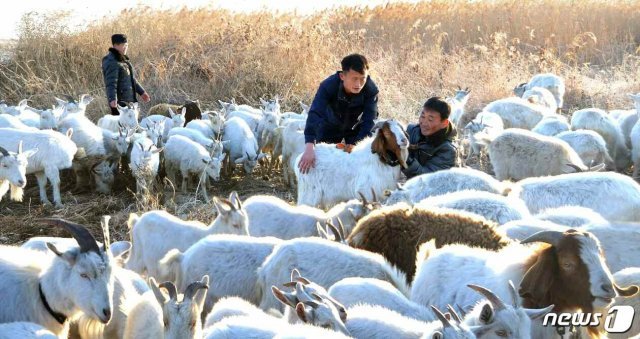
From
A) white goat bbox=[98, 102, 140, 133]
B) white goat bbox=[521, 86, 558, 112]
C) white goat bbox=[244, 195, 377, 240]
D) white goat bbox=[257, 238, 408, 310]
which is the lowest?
white goat bbox=[98, 102, 140, 133]

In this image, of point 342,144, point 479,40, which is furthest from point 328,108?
point 479,40

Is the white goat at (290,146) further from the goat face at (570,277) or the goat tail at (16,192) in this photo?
the goat face at (570,277)

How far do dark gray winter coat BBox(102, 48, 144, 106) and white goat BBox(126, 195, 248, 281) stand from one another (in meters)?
6.70

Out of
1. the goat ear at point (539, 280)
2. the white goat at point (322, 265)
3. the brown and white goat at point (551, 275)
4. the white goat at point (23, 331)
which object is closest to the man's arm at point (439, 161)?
the white goat at point (322, 265)

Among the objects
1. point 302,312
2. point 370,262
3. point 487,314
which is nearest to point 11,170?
point 370,262

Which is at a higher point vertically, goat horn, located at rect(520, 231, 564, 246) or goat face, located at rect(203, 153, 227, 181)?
goat horn, located at rect(520, 231, 564, 246)

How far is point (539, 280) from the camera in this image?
4414 millimetres

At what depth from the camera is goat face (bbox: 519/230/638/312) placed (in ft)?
13.8

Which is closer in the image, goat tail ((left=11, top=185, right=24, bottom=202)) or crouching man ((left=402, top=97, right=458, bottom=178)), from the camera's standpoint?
crouching man ((left=402, top=97, right=458, bottom=178))

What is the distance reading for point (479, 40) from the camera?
2072cm

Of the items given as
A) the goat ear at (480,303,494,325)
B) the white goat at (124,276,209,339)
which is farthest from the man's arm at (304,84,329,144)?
the goat ear at (480,303,494,325)

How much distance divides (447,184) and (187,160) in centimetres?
547

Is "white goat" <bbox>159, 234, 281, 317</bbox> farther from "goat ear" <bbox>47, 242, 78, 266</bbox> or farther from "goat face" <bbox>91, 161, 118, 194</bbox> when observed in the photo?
"goat face" <bbox>91, 161, 118, 194</bbox>

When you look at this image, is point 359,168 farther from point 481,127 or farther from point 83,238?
point 481,127
